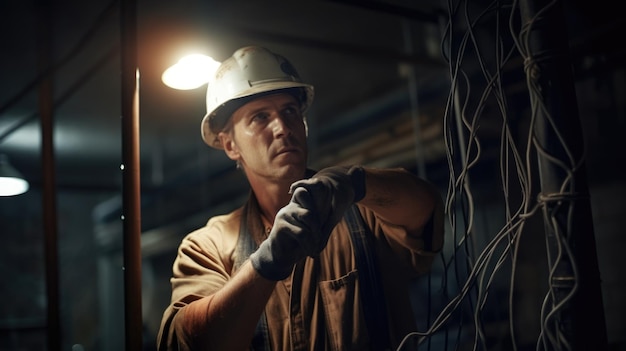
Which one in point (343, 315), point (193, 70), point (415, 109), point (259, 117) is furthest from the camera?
point (415, 109)

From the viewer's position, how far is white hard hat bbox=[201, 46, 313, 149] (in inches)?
66.2

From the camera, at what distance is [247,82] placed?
1687 millimetres

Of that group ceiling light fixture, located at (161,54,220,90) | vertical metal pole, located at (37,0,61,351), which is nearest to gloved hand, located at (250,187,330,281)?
ceiling light fixture, located at (161,54,220,90)

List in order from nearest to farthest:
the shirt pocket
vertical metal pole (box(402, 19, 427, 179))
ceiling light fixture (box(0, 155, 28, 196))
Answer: the shirt pocket → vertical metal pole (box(402, 19, 427, 179)) → ceiling light fixture (box(0, 155, 28, 196))

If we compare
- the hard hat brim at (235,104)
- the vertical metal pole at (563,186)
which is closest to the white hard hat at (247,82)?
the hard hat brim at (235,104)

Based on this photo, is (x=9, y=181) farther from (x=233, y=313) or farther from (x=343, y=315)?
(x=343, y=315)

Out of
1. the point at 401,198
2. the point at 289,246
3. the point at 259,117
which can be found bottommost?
the point at 289,246

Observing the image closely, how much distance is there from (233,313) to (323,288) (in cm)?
27

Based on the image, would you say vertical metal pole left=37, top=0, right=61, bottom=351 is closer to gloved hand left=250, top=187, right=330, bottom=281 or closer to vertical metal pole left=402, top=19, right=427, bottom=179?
gloved hand left=250, top=187, right=330, bottom=281

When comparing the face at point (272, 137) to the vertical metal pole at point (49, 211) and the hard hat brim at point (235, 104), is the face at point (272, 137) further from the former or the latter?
the vertical metal pole at point (49, 211)

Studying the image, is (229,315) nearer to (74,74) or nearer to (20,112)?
(74,74)

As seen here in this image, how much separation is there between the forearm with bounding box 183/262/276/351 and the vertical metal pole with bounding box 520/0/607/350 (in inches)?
28.1

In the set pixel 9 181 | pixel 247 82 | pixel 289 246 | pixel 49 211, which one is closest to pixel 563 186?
pixel 289 246

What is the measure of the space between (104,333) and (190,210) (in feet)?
10.9
